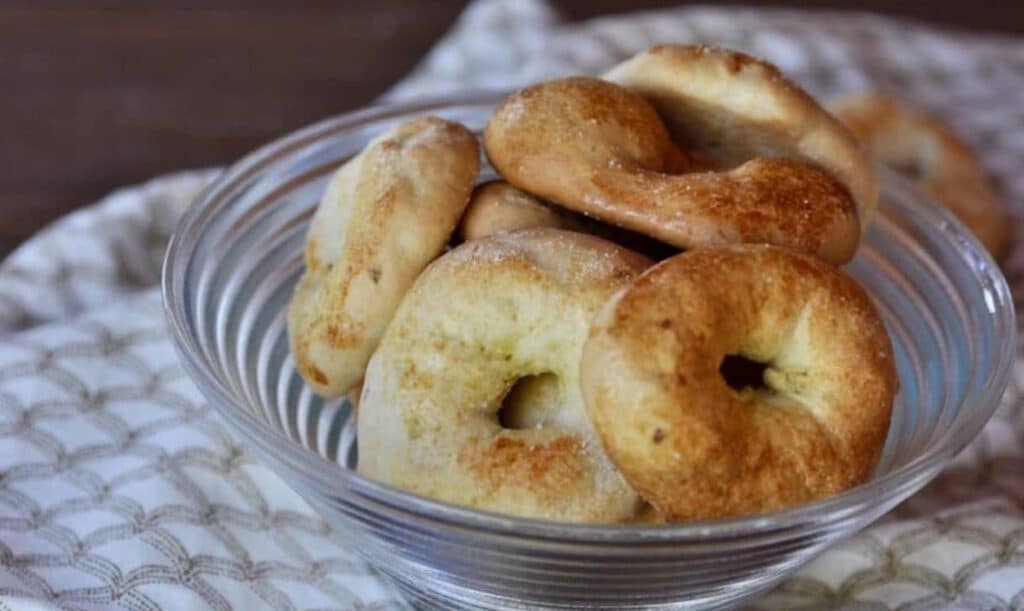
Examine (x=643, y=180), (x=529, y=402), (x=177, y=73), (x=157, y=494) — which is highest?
(x=643, y=180)

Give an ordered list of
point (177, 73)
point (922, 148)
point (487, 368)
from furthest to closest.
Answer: point (177, 73) → point (922, 148) → point (487, 368)

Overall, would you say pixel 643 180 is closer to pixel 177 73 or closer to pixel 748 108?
pixel 748 108

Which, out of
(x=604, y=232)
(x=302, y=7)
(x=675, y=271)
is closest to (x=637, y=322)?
(x=675, y=271)

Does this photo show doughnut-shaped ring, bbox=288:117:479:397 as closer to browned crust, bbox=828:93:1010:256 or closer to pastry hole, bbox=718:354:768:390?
pastry hole, bbox=718:354:768:390

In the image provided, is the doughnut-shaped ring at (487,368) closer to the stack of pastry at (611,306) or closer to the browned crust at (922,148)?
the stack of pastry at (611,306)

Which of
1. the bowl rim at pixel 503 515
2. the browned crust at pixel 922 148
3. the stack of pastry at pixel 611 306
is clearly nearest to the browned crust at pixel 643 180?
the stack of pastry at pixel 611 306

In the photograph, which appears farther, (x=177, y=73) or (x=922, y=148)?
(x=177, y=73)

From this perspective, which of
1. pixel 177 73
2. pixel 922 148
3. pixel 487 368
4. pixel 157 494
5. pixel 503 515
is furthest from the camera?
pixel 177 73

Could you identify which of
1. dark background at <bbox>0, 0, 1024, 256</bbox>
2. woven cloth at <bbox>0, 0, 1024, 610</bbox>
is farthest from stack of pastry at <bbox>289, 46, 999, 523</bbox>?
dark background at <bbox>0, 0, 1024, 256</bbox>

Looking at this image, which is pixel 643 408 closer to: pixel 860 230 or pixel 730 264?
pixel 730 264

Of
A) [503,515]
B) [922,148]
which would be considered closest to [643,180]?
[503,515]
